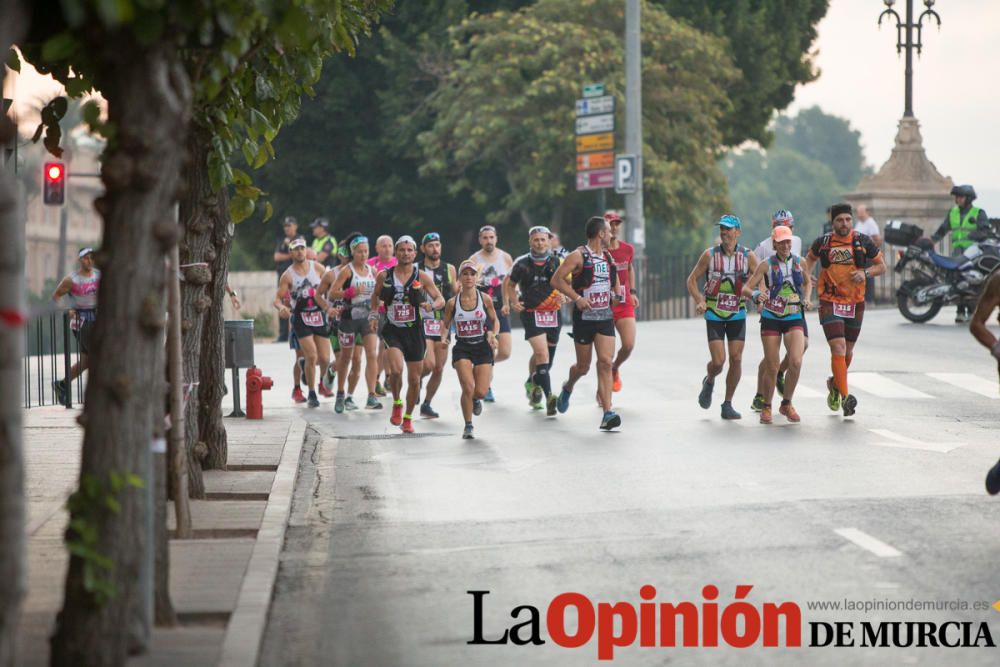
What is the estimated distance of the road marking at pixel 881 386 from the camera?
757 inches

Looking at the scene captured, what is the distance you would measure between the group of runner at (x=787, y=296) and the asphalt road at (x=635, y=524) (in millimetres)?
473

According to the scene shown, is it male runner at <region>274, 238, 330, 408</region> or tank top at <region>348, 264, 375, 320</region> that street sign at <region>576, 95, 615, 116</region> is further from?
tank top at <region>348, 264, 375, 320</region>

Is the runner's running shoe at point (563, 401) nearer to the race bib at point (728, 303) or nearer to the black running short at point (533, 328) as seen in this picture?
the black running short at point (533, 328)

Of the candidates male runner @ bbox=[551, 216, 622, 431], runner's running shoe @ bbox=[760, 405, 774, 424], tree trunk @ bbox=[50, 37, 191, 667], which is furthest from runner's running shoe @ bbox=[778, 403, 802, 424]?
tree trunk @ bbox=[50, 37, 191, 667]

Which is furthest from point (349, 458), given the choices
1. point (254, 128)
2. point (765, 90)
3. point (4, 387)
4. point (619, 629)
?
point (765, 90)

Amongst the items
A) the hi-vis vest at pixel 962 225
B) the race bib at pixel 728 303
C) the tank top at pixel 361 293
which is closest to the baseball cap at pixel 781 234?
the race bib at pixel 728 303

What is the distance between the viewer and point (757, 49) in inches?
1905

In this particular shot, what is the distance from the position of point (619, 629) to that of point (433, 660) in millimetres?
946

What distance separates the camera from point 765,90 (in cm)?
4875

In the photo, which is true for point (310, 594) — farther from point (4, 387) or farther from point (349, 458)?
point (349, 458)

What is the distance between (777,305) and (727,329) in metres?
0.72

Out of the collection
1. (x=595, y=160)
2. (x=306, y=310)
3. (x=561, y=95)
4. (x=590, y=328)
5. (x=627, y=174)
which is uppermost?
(x=561, y=95)

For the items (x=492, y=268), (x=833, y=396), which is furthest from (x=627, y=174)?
(x=833, y=396)

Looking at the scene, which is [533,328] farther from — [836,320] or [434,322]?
[836,320]
